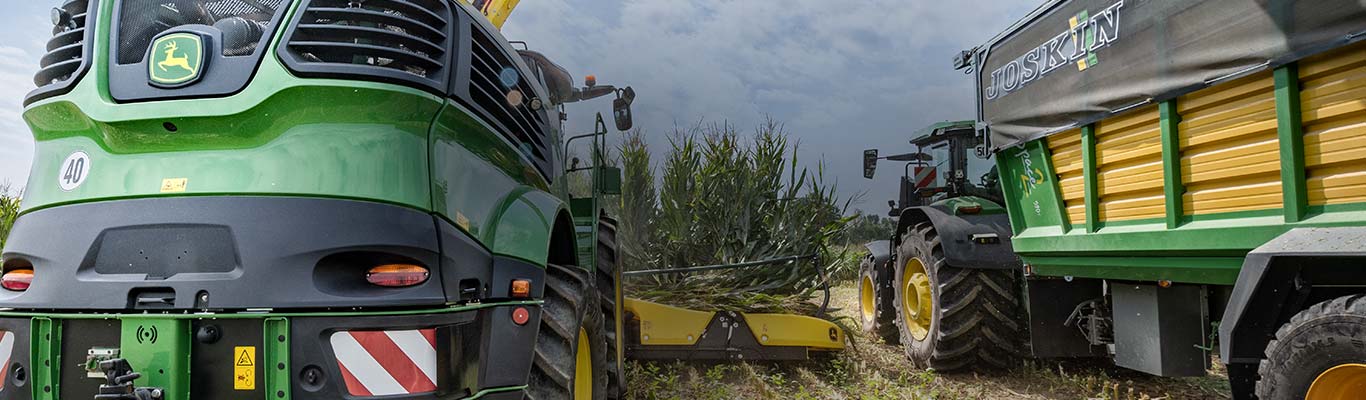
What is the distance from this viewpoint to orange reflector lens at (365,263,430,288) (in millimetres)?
2229

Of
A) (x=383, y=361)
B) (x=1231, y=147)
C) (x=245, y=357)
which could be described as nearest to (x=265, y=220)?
(x=245, y=357)

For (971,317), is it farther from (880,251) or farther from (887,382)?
(880,251)

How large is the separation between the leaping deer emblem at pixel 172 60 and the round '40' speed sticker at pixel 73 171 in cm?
37

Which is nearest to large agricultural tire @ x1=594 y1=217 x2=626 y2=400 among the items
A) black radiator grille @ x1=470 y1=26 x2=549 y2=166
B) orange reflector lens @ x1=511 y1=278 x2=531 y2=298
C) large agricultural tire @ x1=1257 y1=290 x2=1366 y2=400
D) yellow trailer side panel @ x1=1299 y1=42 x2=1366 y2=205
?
black radiator grille @ x1=470 y1=26 x2=549 y2=166

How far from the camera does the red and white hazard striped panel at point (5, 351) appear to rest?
2281 mm

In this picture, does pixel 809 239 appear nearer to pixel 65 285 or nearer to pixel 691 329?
pixel 691 329

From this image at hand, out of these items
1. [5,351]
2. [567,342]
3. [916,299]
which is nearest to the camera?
[5,351]

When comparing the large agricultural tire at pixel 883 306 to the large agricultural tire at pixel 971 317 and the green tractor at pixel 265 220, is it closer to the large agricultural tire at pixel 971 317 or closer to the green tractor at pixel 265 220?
the large agricultural tire at pixel 971 317

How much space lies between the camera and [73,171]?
2.37 meters

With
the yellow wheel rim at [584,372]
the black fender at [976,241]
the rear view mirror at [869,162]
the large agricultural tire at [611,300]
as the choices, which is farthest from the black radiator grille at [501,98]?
the rear view mirror at [869,162]

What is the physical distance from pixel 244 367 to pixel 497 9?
4.10 metres

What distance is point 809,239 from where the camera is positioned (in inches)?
287

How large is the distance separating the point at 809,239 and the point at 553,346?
4880 mm

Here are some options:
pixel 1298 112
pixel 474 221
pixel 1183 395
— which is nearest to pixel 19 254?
pixel 474 221
